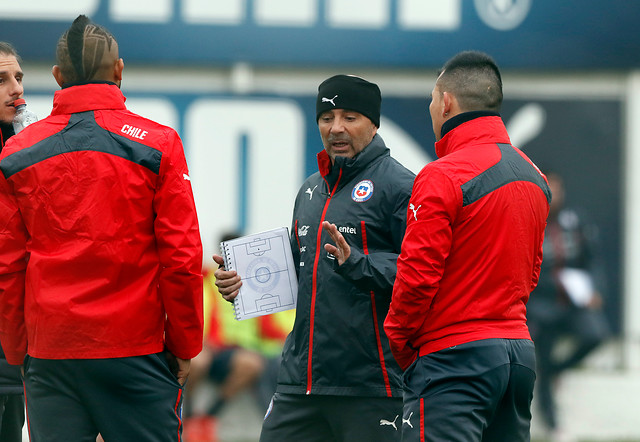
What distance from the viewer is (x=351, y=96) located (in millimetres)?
4133

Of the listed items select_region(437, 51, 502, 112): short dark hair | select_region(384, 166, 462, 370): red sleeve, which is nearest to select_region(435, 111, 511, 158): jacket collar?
select_region(437, 51, 502, 112): short dark hair

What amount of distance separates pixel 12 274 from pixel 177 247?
64 centimetres

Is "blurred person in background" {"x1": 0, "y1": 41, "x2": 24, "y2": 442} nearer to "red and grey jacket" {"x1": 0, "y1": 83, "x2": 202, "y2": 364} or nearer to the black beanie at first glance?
"red and grey jacket" {"x1": 0, "y1": 83, "x2": 202, "y2": 364}

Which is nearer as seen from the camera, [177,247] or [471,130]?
[177,247]

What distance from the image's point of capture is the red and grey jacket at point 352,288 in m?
3.82

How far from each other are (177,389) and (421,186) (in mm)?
1190

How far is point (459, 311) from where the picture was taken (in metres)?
3.36

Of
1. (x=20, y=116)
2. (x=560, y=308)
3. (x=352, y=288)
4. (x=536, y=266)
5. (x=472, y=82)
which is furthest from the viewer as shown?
(x=560, y=308)

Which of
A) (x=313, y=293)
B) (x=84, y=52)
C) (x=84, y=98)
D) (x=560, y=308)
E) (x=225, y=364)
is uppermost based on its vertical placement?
(x=84, y=52)

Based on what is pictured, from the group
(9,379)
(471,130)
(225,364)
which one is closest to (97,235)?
(9,379)

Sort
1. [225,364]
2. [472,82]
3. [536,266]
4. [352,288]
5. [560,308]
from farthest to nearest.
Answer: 1. [560,308]
2. [225,364]
3. [352,288]
4. [536,266]
5. [472,82]

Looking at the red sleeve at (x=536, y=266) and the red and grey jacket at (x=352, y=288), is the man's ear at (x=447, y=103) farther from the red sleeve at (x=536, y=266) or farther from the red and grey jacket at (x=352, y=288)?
the red sleeve at (x=536, y=266)

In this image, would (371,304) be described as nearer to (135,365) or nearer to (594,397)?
(135,365)

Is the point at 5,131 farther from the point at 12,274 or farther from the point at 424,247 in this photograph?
the point at 424,247
